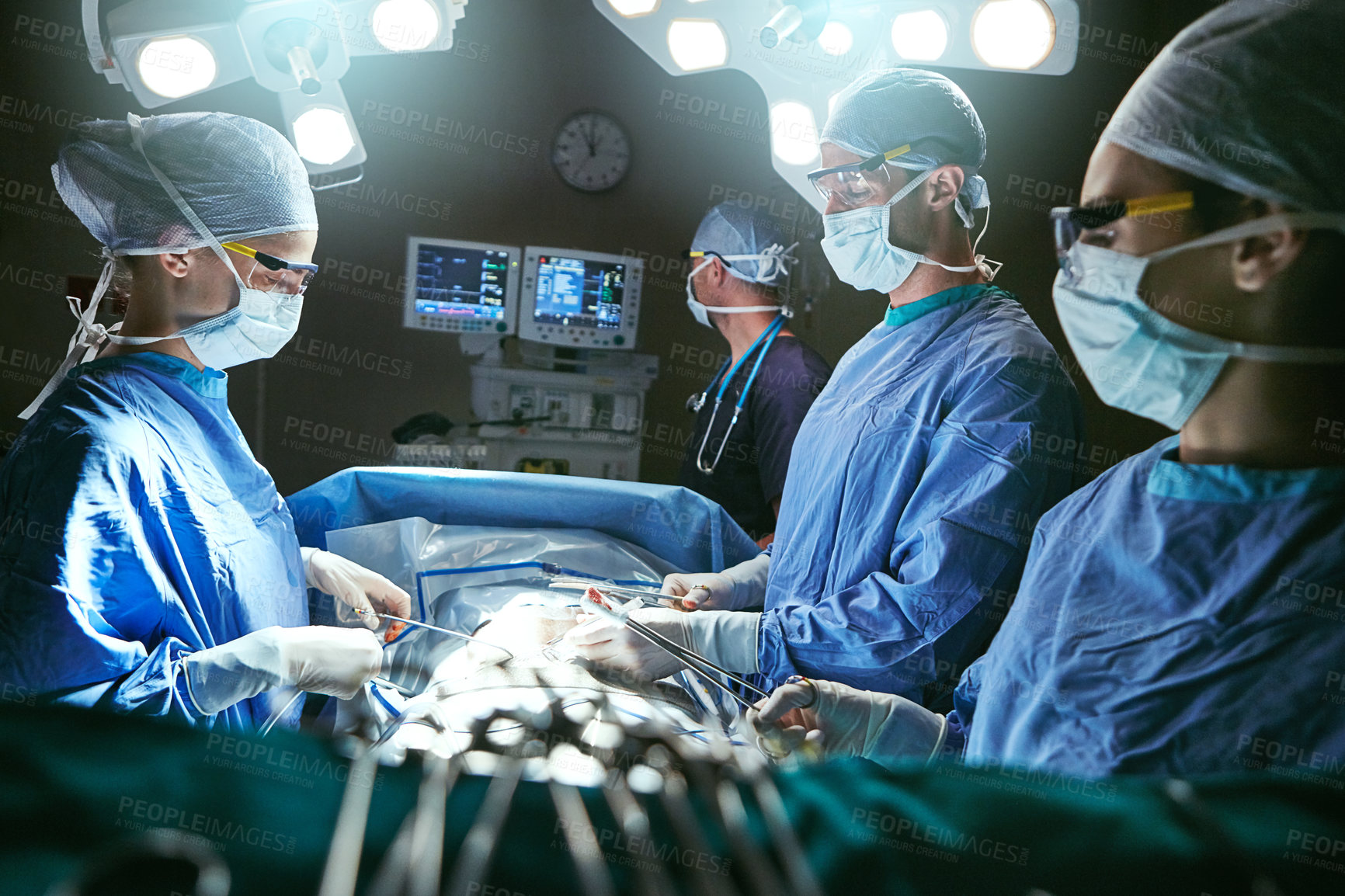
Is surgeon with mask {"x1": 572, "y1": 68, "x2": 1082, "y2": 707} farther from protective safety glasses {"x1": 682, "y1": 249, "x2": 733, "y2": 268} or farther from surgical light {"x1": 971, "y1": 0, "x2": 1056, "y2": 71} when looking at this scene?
protective safety glasses {"x1": 682, "y1": 249, "x2": 733, "y2": 268}

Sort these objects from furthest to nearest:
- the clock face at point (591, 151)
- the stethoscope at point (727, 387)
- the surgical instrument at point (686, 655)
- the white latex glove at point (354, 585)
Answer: the clock face at point (591, 151), the stethoscope at point (727, 387), the white latex glove at point (354, 585), the surgical instrument at point (686, 655)

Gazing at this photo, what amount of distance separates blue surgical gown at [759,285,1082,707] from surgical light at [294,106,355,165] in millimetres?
1249

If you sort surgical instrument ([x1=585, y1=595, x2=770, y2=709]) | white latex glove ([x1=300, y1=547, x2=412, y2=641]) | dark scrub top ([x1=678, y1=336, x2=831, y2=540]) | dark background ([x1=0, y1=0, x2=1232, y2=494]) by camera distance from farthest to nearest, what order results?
1. dark background ([x1=0, y1=0, x2=1232, y2=494])
2. dark scrub top ([x1=678, y1=336, x2=831, y2=540])
3. white latex glove ([x1=300, y1=547, x2=412, y2=641])
4. surgical instrument ([x1=585, y1=595, x2=770, y2=709])

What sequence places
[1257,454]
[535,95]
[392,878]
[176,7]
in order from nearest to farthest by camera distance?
[392,878], [1257,454], [176,7], [535,95]

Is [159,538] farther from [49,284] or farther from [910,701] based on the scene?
[49,284]

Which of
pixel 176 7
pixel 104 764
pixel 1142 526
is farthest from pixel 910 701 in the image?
pixel 176 7

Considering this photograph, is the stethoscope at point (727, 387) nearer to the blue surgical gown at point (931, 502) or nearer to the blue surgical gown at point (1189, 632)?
the blue surgical gown at point (931, 502)

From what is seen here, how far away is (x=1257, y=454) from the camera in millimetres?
756

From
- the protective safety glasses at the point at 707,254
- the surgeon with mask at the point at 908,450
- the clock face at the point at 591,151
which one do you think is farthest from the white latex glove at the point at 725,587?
the clock face at the point at 591,151

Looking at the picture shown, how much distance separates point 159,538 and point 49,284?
9.66 feet

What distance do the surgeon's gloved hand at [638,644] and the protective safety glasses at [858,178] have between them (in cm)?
74

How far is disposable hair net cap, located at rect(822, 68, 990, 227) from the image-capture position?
1.31m

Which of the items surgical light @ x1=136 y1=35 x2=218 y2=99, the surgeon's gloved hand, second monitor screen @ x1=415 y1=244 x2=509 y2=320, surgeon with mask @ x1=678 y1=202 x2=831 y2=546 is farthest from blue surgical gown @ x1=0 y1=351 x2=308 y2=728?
second monitor screen @ x1=415 y1=244 x2=509 y2=320

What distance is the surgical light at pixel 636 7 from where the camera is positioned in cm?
173
